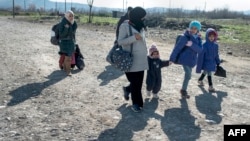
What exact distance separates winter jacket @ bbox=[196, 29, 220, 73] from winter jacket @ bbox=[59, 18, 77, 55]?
3220 millimetres

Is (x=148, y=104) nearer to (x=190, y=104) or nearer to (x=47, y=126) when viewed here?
(x=190, y=104)

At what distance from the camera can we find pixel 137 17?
18.8 ft

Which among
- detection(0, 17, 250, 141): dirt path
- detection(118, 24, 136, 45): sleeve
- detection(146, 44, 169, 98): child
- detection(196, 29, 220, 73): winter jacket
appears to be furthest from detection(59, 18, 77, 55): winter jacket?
detection(118, 24, 136, 45): sleeve

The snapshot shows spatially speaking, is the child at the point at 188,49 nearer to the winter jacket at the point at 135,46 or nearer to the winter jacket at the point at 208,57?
the winter jacket at the point at 208,57

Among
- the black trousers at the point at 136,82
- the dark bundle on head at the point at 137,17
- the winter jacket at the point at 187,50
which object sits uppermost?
the dark bundle on head at the point at 137,17

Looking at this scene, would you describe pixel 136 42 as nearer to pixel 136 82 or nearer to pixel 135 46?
pixel 135 46

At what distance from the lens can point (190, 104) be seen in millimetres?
6742

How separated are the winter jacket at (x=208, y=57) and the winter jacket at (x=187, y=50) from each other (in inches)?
29.2

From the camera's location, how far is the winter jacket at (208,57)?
769 cm

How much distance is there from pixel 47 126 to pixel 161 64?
2.57 metres

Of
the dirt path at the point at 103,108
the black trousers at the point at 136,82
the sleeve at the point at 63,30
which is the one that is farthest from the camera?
the sleeve at the point at 63,30

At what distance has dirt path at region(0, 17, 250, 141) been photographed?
5.16m

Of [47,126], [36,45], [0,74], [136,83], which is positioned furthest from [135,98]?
[36,45]

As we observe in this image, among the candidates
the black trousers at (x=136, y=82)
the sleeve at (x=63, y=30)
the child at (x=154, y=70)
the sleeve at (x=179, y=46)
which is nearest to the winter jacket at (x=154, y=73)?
the child at (x=154, y=70)
